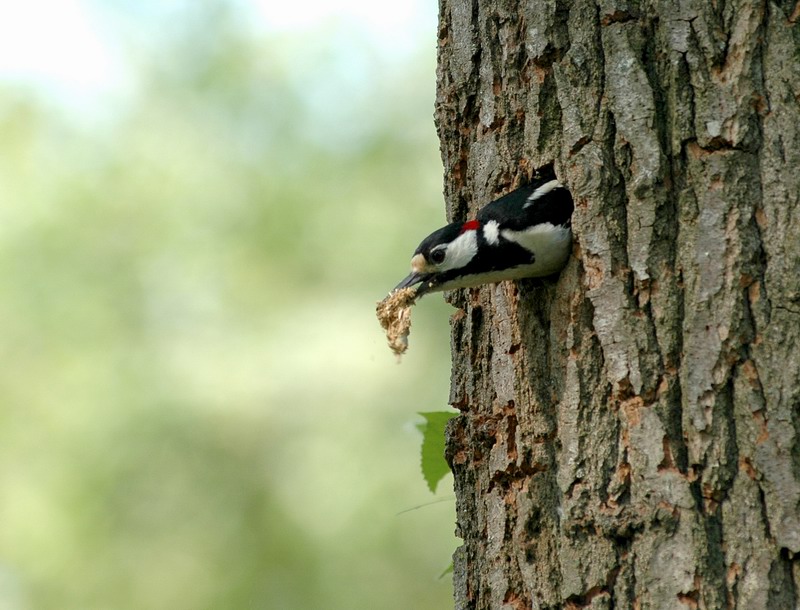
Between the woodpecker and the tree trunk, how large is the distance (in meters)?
0.08

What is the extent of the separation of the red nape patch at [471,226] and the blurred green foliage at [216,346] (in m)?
6.54

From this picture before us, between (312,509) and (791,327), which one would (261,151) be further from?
(791,327)

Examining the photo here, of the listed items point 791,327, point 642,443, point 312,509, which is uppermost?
point 791,327

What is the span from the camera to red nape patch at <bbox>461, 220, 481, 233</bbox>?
2.92m

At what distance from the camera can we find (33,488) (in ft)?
32.0

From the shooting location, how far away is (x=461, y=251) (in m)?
2.85

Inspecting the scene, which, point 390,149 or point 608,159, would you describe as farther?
A: point 390,149

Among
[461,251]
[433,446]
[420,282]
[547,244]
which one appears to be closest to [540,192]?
[547,244]

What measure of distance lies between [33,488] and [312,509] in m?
2.77

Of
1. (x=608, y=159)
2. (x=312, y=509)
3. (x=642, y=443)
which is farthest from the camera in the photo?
(x=312, y=509)

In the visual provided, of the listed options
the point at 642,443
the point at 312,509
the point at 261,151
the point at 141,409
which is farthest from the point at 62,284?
the point at 642,443

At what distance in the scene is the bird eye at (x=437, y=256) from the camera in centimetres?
291

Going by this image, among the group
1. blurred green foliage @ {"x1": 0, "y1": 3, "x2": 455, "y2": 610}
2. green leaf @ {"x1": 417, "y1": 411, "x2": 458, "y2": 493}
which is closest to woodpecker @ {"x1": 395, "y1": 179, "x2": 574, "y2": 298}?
green leaf @ {"x1": 417, "y1": 411, "x2": 458, "y2": 493}

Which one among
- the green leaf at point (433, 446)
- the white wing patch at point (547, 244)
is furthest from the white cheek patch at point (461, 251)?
the green leaf at point (433, 446)
